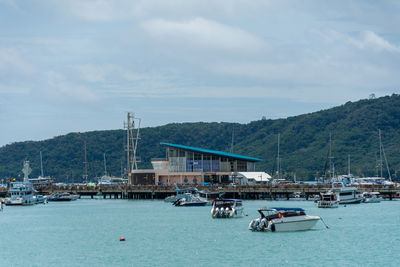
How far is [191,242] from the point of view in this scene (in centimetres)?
6638

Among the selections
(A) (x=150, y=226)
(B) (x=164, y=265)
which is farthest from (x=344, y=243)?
(A) (x=150, y=226)

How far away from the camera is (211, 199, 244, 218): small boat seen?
90.8m

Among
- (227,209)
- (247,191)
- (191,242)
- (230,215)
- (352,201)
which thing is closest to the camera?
(191,242)

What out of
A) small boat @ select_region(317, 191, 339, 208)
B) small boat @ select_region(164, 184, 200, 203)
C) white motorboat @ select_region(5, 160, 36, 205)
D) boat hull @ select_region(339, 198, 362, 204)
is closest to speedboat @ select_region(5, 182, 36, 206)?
white motorboat @ select_region(5, 160, 36, 205)

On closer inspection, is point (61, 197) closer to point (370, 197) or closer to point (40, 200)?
point (40, 200)

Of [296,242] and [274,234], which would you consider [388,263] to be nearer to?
[296,242]

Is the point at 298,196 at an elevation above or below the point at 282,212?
above

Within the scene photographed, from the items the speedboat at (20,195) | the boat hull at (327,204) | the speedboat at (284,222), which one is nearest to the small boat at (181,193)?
the boat hull at (327,204)

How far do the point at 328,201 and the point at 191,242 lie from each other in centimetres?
Result: 4943

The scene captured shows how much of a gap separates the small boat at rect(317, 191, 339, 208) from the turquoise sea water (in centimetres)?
1142

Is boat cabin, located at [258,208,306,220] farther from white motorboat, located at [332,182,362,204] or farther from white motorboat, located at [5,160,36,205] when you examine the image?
white motorboat, located at [5,160,36,205]

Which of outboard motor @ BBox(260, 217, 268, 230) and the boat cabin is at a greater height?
the boat cabin

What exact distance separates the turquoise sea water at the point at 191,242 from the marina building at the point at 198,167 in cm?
4795

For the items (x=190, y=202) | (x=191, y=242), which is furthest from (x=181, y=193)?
(x=191, y=242)
